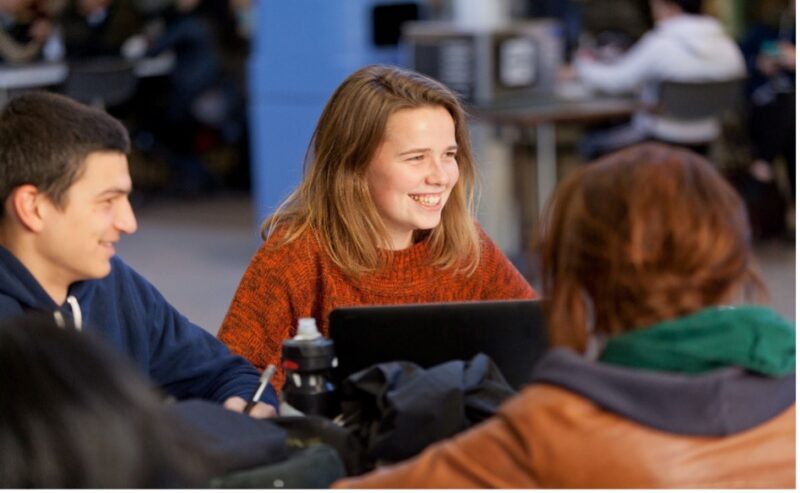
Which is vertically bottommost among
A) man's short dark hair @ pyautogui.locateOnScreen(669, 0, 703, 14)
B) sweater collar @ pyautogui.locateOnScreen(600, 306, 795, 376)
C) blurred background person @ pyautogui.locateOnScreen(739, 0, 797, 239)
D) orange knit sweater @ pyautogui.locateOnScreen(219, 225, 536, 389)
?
blurred background person @ pyautogui.locateOnScreen(739, 0, 797, 239)

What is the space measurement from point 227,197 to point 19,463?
28.3ft

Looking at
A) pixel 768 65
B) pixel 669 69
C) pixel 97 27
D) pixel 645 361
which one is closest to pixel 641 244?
pixel 645 361

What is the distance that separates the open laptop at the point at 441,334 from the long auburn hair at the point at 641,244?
46 cm

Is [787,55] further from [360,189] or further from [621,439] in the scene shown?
[621,439]

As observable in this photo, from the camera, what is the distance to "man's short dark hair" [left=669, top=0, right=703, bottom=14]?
7152mm

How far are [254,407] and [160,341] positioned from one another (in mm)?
307

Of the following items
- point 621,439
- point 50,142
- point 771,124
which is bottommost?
point 771,124

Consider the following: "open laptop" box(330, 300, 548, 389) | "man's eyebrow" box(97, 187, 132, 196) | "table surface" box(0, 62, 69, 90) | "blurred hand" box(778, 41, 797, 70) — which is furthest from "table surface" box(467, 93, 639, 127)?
"man's eyebrow" box(97, 187, 132, 196)

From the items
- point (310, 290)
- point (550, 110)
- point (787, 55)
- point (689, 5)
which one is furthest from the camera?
point (787, 55)

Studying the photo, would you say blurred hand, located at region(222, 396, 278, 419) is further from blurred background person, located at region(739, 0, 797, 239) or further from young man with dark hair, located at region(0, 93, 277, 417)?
blurred background person, located at region(739, 0, 797, 239)

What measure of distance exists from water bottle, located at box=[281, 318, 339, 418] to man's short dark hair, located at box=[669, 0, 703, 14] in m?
5.56

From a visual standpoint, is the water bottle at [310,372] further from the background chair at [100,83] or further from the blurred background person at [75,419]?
the background chair at [100,83]

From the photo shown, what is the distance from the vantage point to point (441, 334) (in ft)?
6.77

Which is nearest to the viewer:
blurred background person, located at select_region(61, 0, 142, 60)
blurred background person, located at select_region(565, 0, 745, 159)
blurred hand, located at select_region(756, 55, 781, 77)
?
blurred background person, located at select_region(565, 0, 745, 159)
